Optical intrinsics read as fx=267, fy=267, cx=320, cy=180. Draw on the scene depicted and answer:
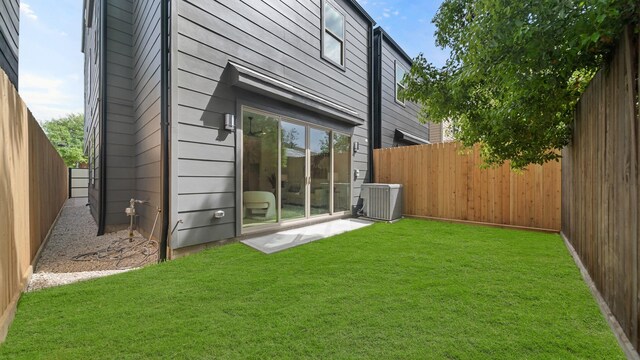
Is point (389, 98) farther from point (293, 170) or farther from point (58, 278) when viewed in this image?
point (58, 278)

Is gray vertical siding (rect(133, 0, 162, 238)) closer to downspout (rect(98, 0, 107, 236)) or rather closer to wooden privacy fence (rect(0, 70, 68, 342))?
downspout (rect(98, 0, 107, 236))

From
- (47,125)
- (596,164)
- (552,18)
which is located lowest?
(596,164)

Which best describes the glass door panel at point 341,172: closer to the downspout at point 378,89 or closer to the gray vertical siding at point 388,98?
the downspout at point 378,89

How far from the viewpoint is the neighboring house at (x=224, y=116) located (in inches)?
134

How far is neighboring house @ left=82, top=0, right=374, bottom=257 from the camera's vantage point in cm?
340

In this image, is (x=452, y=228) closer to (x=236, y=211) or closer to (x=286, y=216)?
(x=286, y=216)

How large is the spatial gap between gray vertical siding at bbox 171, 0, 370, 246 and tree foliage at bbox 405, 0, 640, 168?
99.4 inches

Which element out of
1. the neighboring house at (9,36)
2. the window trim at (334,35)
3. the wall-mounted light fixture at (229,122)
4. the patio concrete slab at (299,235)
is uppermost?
the window trim at (334,35)

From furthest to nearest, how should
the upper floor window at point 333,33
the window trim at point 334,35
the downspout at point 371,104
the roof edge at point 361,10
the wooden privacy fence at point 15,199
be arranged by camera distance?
the downspout at point 371,104
the roof edge at point 361,10
the upper floor window at point 333,33
the window trim at point 334,35
the wooden privacy fence at point 15,199

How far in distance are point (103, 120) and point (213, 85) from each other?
9.13 feet

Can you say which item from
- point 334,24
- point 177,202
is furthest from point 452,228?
point 334,24

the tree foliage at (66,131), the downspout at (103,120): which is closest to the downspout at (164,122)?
the downspout at (103,120)

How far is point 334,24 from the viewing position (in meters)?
6.20

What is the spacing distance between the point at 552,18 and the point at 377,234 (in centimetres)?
359
